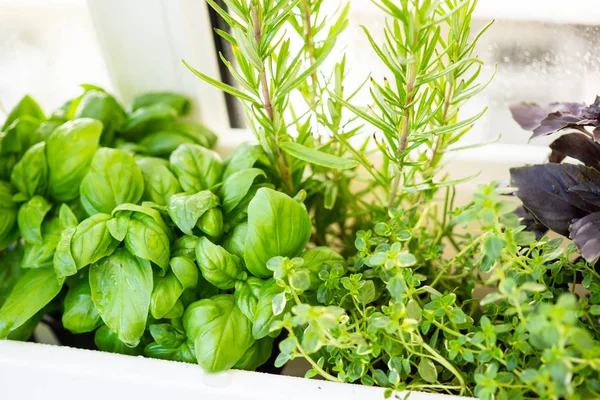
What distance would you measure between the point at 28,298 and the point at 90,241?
118 mm

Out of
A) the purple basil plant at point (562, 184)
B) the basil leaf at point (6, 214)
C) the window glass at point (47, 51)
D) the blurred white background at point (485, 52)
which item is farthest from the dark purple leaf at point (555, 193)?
the window glass at point (47, 51)

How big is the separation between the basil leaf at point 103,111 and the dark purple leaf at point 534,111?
54 cm

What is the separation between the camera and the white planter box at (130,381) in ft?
1.70

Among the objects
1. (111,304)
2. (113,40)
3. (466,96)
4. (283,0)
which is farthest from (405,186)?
(113,40)

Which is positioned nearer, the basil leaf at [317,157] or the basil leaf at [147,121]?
the basil leaf at [317,157]

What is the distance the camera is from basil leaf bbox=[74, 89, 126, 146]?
0.76m

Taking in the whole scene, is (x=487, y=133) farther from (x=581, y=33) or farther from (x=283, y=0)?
(x=283, y=0)

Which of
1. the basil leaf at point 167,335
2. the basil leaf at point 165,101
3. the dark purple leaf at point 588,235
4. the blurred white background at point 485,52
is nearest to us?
the dark purple leaf at point 588,235

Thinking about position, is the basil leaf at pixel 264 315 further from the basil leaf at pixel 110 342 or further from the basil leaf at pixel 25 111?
the basil leaf at pixel 25 111

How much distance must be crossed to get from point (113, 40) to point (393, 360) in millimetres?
621

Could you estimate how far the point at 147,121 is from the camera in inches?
31.2

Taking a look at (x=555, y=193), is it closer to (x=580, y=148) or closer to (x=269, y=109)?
(x=580, y=148)

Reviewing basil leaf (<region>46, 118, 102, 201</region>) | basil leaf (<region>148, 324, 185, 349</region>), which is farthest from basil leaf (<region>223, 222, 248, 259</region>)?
basil leaf (<region>46, 118, 102, 201</region>)

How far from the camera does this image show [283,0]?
0.51 metres
